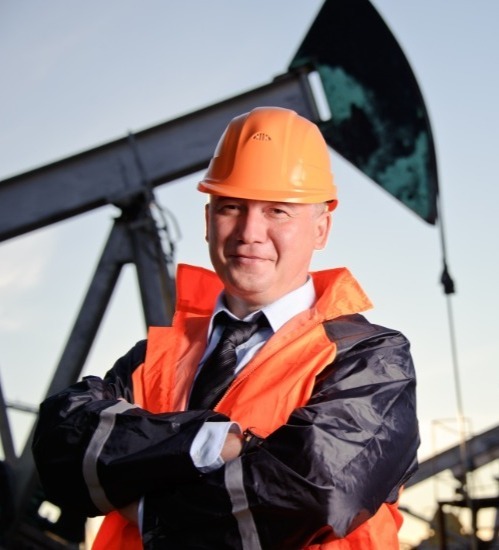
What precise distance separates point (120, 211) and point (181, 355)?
5.99 m

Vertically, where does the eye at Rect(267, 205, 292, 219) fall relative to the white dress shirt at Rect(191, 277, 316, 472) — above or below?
above

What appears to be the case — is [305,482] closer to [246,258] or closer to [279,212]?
[246,258]

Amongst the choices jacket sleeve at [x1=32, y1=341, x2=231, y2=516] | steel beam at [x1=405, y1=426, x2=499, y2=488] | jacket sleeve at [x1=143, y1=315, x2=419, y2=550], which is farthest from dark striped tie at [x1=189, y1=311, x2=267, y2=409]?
steel beam at [x1=405, y1=426, x2=499, y2=488]

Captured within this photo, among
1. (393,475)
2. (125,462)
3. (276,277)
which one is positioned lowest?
(393,475)

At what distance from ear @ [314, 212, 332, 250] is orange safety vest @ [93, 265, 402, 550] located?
10 cm

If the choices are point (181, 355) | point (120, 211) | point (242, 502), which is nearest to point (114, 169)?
point (120, 211)

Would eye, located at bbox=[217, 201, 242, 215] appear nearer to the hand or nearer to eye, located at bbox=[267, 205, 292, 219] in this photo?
eye, located at bbox=[267, 205, 292, 219]

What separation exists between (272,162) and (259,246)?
26cm

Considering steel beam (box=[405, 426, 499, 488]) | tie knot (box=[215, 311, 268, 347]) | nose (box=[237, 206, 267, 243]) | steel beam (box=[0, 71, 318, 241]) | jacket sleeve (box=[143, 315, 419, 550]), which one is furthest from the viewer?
steel beam (box=[405, 426, 499, 488])

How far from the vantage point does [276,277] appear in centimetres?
278

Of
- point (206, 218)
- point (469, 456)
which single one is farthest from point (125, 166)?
point (469, 456)

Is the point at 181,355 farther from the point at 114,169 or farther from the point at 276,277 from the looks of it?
the point at 114,169

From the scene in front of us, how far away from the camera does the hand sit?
103 inches

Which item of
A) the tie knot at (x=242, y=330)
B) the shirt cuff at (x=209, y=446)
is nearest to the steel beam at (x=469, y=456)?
the tie knot at (x=242, y=330)
